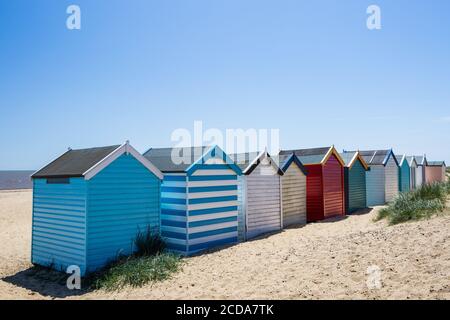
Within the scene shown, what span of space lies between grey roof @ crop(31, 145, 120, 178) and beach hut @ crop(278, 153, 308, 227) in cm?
751

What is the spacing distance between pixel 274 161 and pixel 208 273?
6.78m

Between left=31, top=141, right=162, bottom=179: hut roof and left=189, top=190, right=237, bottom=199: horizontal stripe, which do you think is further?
left=189, top=190, right=237, bottom=199: horizontal stripe

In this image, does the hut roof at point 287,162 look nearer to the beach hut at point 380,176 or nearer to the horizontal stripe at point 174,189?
the horizontal stripe at point 174,189

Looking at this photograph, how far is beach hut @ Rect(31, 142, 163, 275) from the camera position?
29.2 ft

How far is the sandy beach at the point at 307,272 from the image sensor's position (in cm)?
648

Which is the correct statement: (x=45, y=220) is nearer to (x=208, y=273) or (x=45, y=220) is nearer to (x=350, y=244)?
(x=208, y=273)

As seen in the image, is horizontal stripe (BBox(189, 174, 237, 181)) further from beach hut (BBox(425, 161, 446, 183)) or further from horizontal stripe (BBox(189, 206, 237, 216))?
beach hut (BBox(425, 161, 446, 183))

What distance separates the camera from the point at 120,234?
947 centimetres

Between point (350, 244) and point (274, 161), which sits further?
point (274, 161)

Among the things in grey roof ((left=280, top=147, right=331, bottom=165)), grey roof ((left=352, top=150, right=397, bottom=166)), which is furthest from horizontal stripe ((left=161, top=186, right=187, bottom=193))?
grey roof ((left=352, top=150, right=397, bottom=166))

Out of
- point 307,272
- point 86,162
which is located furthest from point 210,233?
point 307,272

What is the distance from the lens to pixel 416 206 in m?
12.1

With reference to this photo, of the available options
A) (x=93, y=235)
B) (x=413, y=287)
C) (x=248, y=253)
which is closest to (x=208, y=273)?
(x=248, y=253)

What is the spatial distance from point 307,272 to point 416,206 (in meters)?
6.24
